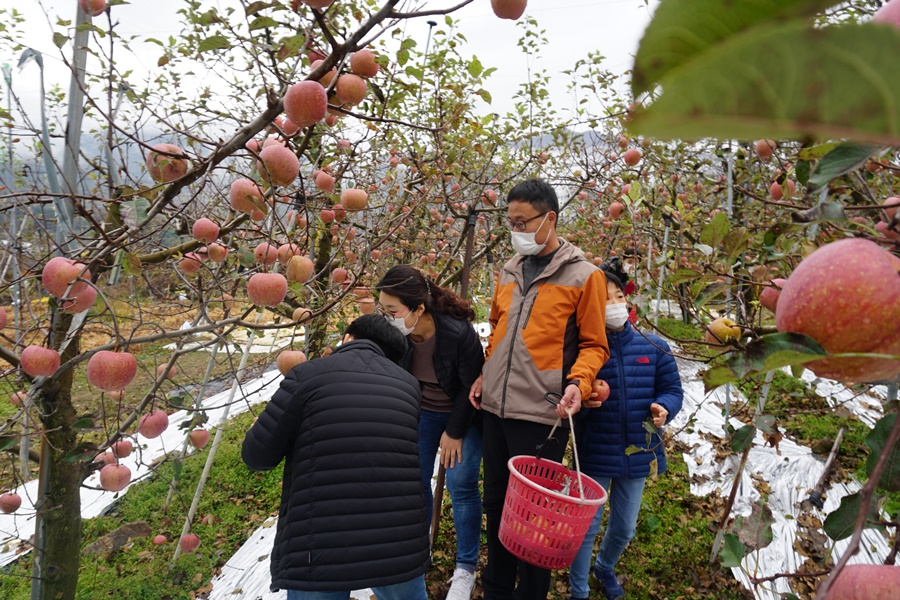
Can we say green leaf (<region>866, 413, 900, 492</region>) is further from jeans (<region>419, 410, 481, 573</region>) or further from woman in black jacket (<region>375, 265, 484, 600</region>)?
jeans (<region>419, 410, 481, 573</region>)

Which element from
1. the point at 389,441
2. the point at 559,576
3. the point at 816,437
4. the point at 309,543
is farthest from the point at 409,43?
the point at 816,437

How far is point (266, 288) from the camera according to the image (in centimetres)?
163

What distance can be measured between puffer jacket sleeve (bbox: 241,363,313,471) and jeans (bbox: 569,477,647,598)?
145 cm

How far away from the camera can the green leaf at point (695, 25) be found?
0.20 m

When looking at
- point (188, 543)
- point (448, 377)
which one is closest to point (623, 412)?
point (448, 377)

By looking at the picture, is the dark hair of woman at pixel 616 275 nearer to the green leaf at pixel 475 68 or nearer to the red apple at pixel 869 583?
the green leaf at pixel 475 68

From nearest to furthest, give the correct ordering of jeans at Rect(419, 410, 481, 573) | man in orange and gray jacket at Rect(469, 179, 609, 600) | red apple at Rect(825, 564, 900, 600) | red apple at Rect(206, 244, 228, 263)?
red apple at Rect(825, 564, 900, 600), red apple at Rect(206, 244, 228, 263), man in orange and gray jacket at Rect(469, 179, 609, 600), jeans at Rect(419, 410, 481, 573)

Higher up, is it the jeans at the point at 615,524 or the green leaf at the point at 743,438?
the green leaf at the point at 743,438

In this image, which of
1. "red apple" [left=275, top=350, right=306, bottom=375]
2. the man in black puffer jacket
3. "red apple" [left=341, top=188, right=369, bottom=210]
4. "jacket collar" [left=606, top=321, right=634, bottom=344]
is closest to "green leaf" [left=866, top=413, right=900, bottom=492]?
the man in black puffer jacket

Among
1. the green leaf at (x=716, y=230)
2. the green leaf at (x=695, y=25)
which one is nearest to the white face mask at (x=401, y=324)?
the green leaf at (x=716, y=230)

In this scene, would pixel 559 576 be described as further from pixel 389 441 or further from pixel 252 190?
pixel 252 190

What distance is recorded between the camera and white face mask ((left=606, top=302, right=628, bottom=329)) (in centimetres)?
229

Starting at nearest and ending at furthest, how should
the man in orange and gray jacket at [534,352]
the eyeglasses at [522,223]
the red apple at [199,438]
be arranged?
the man in orange and gray jacket at [534,352] → the eyeglasses at [522,223] → the red apple at [199,438]

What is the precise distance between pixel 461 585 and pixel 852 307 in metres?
2.57
